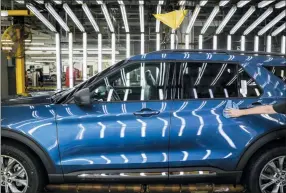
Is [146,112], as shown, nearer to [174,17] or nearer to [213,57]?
[213,57]

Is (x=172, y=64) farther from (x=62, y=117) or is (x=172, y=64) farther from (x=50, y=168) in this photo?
(x=50, y=168)

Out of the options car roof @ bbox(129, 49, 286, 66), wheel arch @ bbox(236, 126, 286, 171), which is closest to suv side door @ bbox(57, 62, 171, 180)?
car roof @ bbox(129, 49, 286, 66)

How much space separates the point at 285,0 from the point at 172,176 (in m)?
7.37

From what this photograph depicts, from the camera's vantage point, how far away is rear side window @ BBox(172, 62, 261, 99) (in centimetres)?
333

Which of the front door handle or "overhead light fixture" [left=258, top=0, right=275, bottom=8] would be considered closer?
the front door handle

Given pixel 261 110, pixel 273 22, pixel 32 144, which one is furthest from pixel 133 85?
pixel 273 22

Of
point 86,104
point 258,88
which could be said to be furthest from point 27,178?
point 258,88

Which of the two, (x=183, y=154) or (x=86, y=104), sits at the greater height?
(x=86, y=104)

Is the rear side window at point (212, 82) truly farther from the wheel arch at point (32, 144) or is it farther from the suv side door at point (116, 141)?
the wheel arch at point (32, 144)

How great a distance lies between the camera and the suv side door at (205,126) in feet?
10.5

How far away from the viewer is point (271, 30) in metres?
12.9

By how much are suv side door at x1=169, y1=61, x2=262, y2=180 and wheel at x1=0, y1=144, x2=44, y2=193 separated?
4.20ft

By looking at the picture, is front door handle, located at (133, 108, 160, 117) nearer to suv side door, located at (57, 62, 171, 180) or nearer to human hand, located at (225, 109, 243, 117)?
suv side door, located at (57, 62, 171, 180)

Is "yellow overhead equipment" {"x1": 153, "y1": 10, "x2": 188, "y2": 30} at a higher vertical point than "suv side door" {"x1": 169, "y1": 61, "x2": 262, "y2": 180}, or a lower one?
higher
